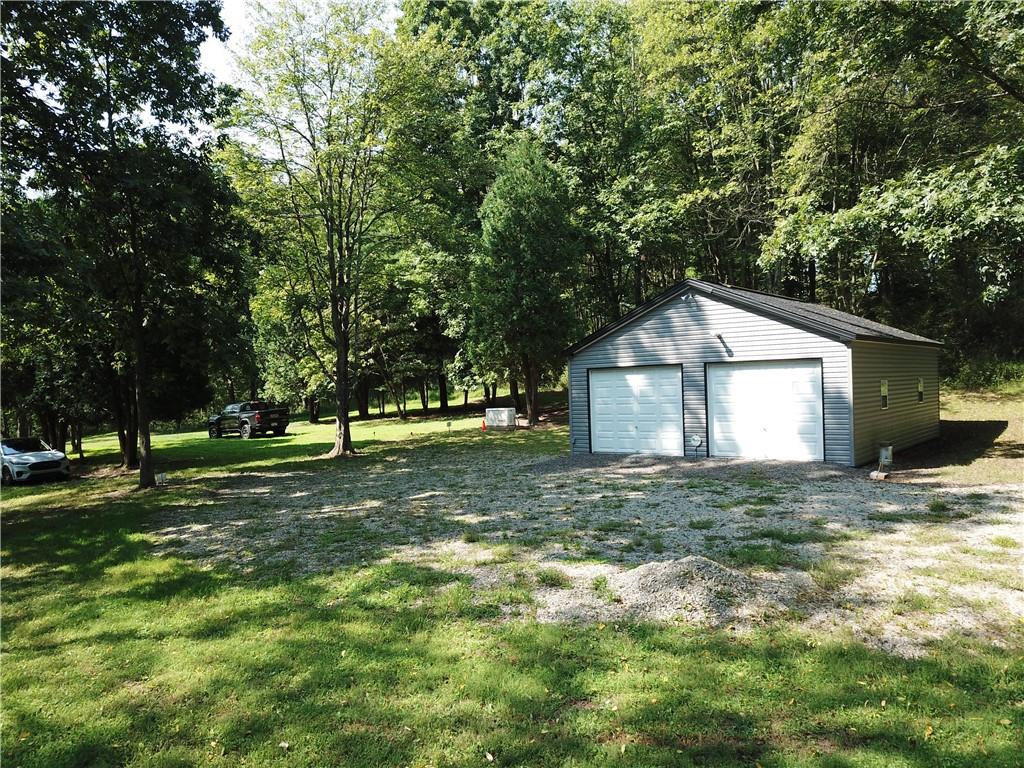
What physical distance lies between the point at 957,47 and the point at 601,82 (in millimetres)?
15172

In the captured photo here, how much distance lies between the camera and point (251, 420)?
90.4 ft

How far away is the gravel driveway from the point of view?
4.52 meters

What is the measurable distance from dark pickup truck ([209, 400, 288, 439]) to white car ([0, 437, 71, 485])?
11.6 meters

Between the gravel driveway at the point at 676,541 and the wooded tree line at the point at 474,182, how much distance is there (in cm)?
489

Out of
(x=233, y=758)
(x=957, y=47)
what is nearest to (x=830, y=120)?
(x=957, y=47)

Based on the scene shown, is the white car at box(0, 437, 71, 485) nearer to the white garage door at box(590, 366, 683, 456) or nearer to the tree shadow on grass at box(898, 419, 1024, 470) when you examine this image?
the white garage door at box(590, 366, 683, 456)

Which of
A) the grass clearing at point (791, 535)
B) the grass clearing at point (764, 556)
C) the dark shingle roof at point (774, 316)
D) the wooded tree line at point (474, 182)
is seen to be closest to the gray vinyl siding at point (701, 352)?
the dark shingle roof at point (774, 316)

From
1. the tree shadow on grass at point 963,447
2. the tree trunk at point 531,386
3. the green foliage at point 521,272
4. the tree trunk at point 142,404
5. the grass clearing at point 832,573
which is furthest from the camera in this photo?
the tree trunk at point 531,386

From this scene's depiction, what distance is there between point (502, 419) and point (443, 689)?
18659 millimetres

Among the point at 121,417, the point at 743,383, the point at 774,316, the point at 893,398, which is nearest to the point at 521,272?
the point at 743,383

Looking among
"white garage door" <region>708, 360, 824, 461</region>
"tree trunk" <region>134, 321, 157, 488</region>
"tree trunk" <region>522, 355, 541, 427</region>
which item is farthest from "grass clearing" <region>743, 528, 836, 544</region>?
"tree trunk" <region>522, 355, 541, 427</region>

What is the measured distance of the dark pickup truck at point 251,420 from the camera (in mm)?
27594

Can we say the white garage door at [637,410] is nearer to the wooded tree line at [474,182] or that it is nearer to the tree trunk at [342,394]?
the wooded tree line at [474,182]

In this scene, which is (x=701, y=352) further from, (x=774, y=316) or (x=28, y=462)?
(x=28, y=462)
